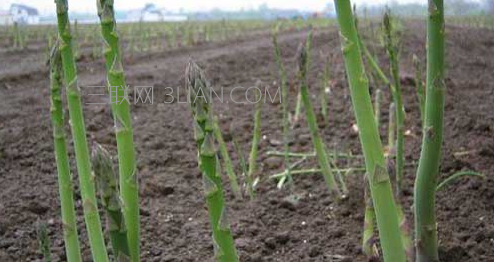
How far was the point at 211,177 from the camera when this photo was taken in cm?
110

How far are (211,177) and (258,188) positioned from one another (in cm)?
164

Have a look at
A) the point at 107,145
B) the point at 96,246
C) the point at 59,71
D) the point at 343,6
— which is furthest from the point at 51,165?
the point at 343,6

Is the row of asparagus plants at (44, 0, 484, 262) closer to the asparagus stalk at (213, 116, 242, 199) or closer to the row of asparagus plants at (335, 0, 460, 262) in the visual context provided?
the row of asparagus plants at (335, 0, 460, 262)

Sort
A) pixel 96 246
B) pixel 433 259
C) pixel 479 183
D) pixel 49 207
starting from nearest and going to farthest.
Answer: pixel 96 246 → pixel 433 259 → pixel 479 183 → pixel 49 207

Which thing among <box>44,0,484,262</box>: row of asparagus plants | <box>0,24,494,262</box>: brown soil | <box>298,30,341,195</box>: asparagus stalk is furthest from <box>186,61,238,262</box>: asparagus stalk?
<box>298,30,341,195</box>: asparagus stalk

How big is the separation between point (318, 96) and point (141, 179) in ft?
7.42

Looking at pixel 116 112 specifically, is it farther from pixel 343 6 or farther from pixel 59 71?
pixel 343 6

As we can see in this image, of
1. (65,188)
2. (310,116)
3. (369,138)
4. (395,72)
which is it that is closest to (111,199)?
(65,188)

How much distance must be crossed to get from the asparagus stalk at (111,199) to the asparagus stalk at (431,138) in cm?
81

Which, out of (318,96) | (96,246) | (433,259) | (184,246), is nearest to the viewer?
(96,246)

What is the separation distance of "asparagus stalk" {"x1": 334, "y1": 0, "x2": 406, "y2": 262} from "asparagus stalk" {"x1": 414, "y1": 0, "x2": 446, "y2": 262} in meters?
0.35

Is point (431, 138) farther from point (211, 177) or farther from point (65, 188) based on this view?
point (65, 188)

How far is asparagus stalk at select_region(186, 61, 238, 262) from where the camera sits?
3.59ft

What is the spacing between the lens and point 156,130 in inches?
151
